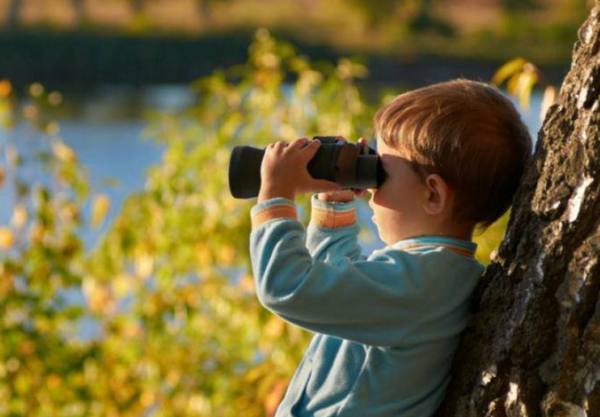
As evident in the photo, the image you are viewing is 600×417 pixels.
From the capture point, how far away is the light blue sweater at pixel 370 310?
1461 mm

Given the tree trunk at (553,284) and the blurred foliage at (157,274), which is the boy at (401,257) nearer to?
the tree trunk at (553,284)

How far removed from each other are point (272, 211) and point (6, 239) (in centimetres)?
213

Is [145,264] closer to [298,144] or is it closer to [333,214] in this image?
[333,214]

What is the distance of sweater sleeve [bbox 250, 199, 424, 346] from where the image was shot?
1.45 metres

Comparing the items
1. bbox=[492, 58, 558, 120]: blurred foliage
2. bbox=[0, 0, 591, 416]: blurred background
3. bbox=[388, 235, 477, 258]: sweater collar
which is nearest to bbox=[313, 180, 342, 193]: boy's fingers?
bbox=[388, 235, 477, 258]: sweater collar

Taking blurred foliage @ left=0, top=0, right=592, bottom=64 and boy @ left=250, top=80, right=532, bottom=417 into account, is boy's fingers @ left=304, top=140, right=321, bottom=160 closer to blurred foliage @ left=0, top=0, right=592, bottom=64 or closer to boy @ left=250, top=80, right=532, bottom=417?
boy @ left=250, top=80, right=532, bottom=417

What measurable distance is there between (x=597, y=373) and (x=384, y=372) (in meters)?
0.27

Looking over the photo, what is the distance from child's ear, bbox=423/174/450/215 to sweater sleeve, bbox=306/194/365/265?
0.16 meters

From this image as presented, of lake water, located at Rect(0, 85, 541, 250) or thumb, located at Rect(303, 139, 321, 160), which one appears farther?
lake water, located at Rect(0, 85, 541, 250)

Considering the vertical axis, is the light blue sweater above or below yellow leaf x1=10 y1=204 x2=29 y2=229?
above

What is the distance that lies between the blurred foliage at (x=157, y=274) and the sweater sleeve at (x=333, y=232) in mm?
1592

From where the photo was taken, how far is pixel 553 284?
1.43 meters

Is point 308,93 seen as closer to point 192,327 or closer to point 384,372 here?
point 192,327

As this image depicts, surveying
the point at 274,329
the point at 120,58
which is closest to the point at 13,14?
the point at 120,58
